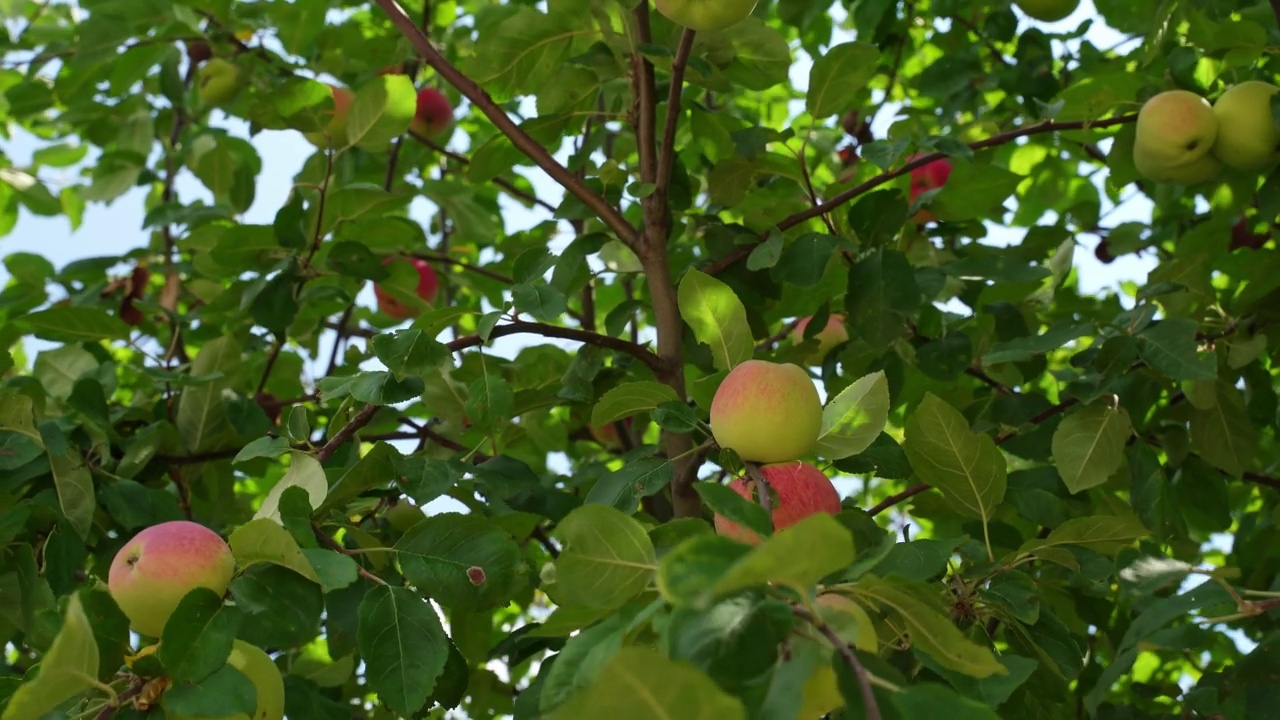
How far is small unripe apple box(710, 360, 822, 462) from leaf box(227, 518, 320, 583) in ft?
1.65

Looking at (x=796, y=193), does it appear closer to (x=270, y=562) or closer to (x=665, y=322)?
(x=665, y=322)

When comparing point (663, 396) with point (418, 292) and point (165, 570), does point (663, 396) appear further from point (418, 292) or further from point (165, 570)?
point (418, 292)

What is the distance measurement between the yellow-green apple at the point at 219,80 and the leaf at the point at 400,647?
2.10 metres

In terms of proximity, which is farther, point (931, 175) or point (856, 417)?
point (931, 175)

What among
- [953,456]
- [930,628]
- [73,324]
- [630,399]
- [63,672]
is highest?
[73,324]

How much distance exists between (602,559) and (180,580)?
0.51 metres

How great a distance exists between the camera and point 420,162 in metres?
3.45

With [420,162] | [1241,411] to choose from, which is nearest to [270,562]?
[1241,411]

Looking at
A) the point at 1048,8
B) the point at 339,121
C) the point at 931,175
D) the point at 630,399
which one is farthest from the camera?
the point at 931,175

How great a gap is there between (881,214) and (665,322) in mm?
435

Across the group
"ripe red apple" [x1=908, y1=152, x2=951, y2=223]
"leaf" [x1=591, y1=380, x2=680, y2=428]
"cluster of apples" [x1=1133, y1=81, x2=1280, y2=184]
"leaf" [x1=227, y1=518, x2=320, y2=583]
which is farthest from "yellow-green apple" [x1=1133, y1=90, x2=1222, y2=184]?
"leaf" [x1=227, y1=518, x2=320, y2=583]

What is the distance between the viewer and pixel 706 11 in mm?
1643

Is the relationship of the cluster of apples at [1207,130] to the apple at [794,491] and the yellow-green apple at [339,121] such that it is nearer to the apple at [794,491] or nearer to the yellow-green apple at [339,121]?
the apple at [794,491]

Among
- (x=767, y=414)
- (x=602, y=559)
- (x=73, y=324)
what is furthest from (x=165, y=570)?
(x=73, y=324)
